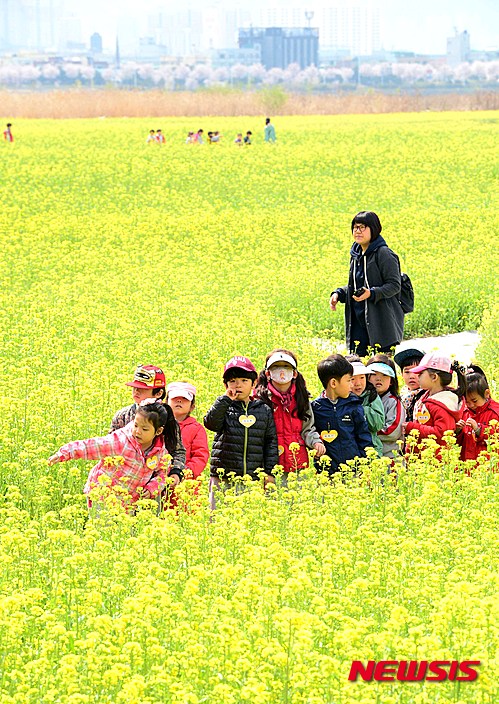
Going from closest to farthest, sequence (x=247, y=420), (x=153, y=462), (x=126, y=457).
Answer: (x=153, y=462)
(x=126, y=457)
(x=247, y=420)

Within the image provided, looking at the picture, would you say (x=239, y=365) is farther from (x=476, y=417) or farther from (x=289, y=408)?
(x=476, y=417)

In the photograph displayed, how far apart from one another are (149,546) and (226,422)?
1.60m

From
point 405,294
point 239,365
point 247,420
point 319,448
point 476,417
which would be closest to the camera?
point 247,420

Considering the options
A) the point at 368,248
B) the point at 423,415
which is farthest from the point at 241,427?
the point at 368,248

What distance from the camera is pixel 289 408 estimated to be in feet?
25.5

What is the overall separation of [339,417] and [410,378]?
1.03 metres

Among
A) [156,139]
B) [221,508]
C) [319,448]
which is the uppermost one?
[156,139]

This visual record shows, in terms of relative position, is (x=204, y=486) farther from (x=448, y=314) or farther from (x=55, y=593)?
(x=448, y=314)

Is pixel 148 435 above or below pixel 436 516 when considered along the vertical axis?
Answer: above

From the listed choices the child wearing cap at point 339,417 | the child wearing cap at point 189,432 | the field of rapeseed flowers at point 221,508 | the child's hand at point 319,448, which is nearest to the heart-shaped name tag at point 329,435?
the child wearing cap at point 339,417

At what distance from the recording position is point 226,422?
760 centimetres

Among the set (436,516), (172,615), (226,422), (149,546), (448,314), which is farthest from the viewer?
(448,314)

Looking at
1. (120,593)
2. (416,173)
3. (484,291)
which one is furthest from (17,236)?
(120,593)

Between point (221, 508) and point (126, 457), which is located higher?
point (126, 457)
